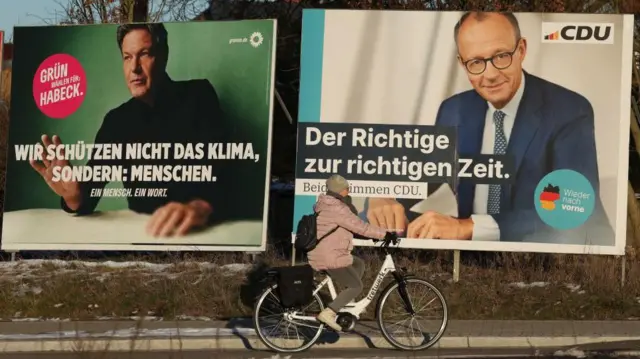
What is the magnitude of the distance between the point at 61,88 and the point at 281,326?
325 inches

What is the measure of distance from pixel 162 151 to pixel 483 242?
5.39 metres

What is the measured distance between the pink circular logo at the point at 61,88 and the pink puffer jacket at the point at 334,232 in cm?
801

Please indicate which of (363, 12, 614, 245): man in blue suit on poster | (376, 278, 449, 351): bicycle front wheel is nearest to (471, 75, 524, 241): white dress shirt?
(363, 12, 614, 245): man in blue suit on poster

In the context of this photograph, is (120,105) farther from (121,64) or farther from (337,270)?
(337,270)

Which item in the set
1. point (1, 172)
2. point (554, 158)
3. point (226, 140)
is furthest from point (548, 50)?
point (1, 172)

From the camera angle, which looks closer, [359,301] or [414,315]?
[414,315]

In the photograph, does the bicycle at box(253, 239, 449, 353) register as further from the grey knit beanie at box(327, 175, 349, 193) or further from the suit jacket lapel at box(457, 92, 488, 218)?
the suit jacket lapel at box(457, 92, 488, 218)

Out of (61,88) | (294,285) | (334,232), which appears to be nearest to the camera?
(294,285)

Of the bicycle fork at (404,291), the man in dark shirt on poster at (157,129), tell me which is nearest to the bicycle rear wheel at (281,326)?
the bicycle fork at (404,291)

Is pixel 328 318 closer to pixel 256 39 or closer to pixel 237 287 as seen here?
pixel 237 287

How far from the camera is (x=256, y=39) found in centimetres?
1580

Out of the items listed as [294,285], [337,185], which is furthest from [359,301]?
[337,185]

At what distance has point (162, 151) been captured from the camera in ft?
52.6

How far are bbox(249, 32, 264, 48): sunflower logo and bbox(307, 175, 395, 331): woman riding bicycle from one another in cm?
646
